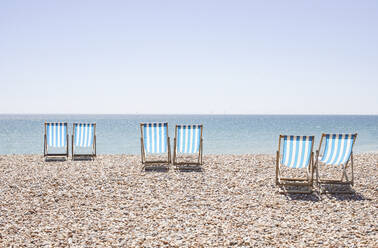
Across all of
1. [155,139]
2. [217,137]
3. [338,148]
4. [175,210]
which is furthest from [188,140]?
[217,137]

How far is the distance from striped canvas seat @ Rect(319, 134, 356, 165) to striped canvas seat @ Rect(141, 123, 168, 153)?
304 centimetres

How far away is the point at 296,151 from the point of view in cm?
532

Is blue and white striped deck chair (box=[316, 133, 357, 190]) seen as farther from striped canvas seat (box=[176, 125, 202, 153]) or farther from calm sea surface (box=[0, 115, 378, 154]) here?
calm sea surface (box=[0, 115, 378, 154])

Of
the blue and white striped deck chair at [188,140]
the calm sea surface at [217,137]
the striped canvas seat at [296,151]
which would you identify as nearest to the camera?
the striped canvas seat at [296,151]

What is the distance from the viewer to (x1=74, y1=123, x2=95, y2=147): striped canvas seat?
26.8 ft

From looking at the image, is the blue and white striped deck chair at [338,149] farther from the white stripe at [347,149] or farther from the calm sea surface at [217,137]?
the calm sea surface at [217,137]

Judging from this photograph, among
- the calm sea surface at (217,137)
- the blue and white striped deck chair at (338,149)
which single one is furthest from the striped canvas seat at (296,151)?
the calm sea surface at (217,137)

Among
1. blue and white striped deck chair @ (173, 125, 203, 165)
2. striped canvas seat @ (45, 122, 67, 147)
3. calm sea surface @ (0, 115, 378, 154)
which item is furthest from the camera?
calm sea surface @ (0, 115, 378, 154)

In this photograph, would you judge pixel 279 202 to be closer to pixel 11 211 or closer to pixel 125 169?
pixel 125 169

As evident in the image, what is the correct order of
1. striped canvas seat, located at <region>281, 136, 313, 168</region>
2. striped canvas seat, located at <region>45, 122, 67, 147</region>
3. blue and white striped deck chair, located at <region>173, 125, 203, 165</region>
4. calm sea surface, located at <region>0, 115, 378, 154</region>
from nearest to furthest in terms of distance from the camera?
striped canvas seat, located at <region>281, 136, 313, 168</region>
blue and white striped deck chair, located at <region>173, 125, 203, 165</region>
striped canvas seat, located at <region>45, 122, 67, 147</region>
calm sea surface, located at <region>0, 115, 378, 154</region>

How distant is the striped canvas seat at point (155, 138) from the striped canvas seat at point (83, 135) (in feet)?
6.98

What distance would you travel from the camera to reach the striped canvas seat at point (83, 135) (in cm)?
816

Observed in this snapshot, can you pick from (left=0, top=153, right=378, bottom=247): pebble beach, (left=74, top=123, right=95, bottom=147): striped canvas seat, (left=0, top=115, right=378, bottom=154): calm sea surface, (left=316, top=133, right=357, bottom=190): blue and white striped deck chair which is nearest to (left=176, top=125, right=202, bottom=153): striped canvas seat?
(left=0, top=153, right=378, bottom=247): pebble beach

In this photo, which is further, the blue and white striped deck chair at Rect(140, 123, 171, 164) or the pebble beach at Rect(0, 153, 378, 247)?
the blue and white striped deck chair at Rect(140, 123, 171, 164)
